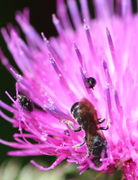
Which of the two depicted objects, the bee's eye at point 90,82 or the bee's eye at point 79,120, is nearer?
the bee's eye at point 79,120

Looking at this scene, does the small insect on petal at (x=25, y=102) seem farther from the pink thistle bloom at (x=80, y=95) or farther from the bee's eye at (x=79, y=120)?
the bee's eye at (x=79, y=120)

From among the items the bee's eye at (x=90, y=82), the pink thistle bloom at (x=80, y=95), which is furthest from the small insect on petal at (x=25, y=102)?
the bee's eye at (x=90, y=82)

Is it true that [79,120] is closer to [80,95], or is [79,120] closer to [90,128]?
[90,128]

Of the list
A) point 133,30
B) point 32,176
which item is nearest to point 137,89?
point 133,30

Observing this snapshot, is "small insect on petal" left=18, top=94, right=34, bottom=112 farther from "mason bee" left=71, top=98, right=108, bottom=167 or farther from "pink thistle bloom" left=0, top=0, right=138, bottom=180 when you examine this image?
"mason bee" left=71, top=98, right=108, bottom=167

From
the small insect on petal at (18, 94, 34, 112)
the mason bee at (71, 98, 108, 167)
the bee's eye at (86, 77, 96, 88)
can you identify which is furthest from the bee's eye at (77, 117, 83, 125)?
the small insect on petal at (18, 94, 34, 112)
